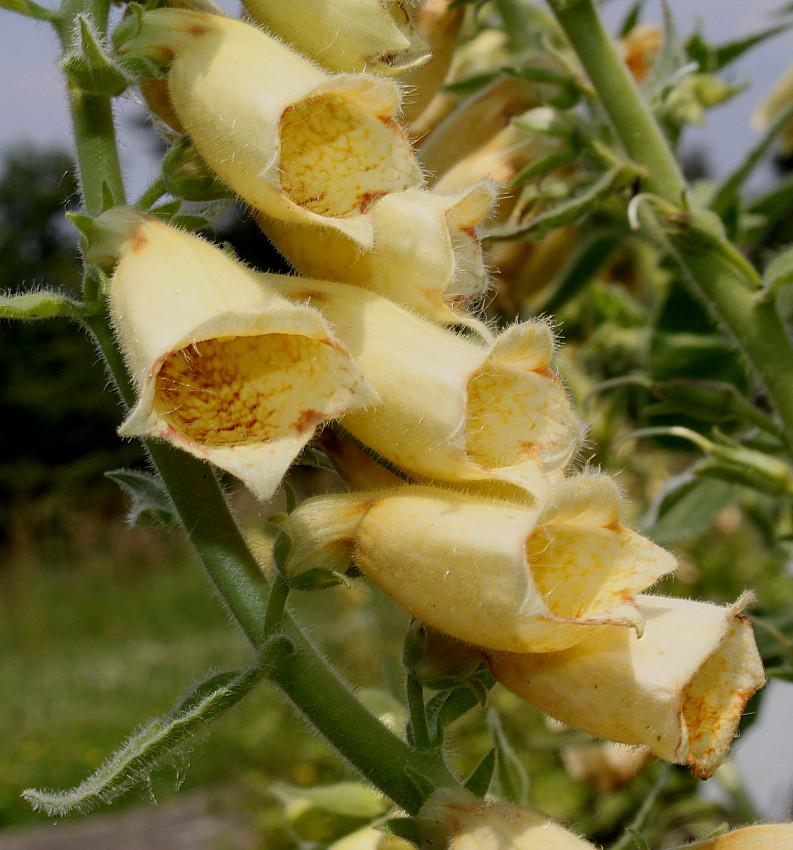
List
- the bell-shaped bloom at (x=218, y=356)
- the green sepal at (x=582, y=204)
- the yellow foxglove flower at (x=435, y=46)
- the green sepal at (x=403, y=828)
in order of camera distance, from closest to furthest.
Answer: the bell-shaped bloom at (x=218, y=356)
the green sepal at (x=403, y=828)
the green sepal at (x=582, y=204)
the yellow foxglove flower at (x=435, y=46)

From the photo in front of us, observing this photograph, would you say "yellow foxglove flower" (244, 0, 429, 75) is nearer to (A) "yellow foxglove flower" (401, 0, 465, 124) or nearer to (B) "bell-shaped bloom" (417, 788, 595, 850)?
(A) "yellow foxglove flower" (401, 0, 465, 124)

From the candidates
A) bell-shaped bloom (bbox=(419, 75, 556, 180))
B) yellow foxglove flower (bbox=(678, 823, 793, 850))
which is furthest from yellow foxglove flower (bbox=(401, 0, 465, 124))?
yellow foxglove flower (bbox=(678, 823, 793, 850))

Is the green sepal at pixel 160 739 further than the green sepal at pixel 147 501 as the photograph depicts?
No

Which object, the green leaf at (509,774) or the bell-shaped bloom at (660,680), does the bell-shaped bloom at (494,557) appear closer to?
the bell-shaped bloom at (660,680)

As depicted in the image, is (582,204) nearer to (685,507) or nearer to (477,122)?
(477,122)

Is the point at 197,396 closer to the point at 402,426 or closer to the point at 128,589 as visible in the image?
the point at 402,426

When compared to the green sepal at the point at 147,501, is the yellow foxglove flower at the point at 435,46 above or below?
above

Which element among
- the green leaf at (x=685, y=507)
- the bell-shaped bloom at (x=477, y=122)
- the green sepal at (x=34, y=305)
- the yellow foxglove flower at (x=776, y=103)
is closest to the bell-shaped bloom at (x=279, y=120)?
the green sepal at (x=34, y=305)

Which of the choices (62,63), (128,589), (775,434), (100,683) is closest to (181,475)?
(62,63)
